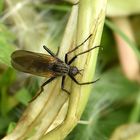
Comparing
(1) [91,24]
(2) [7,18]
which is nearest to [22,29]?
(2) [7,18]

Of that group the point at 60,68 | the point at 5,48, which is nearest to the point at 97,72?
Result: the point at 60,68

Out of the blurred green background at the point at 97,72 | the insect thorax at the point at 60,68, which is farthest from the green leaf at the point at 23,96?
the insect thorax at the point at 60,68

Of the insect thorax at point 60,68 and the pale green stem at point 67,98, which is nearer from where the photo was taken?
the pale green stem at point 67,98

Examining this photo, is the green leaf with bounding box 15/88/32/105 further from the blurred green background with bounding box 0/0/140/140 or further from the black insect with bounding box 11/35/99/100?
the black insect with bounding box 11/35/99/100

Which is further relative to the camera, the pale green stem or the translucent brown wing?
the translucent brown wing

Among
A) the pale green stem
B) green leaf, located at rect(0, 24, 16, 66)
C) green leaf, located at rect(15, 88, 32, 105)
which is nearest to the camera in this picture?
the pale green stem

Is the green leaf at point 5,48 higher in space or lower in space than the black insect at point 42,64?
higher

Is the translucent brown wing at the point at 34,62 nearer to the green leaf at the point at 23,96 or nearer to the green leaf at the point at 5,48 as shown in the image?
the green leaf at the point at 5,48

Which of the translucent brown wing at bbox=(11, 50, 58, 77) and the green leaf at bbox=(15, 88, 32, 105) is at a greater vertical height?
the translucent brown wing at bbox=(11, 50, 58, 77)

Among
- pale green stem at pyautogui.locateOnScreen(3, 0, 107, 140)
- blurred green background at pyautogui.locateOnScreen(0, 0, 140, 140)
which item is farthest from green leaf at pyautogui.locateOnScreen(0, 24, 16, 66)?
pale green stem at pyautogui.locateOnScreen(3, 0, 107, 140)

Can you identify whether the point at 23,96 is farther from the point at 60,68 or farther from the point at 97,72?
the point at 97,72
